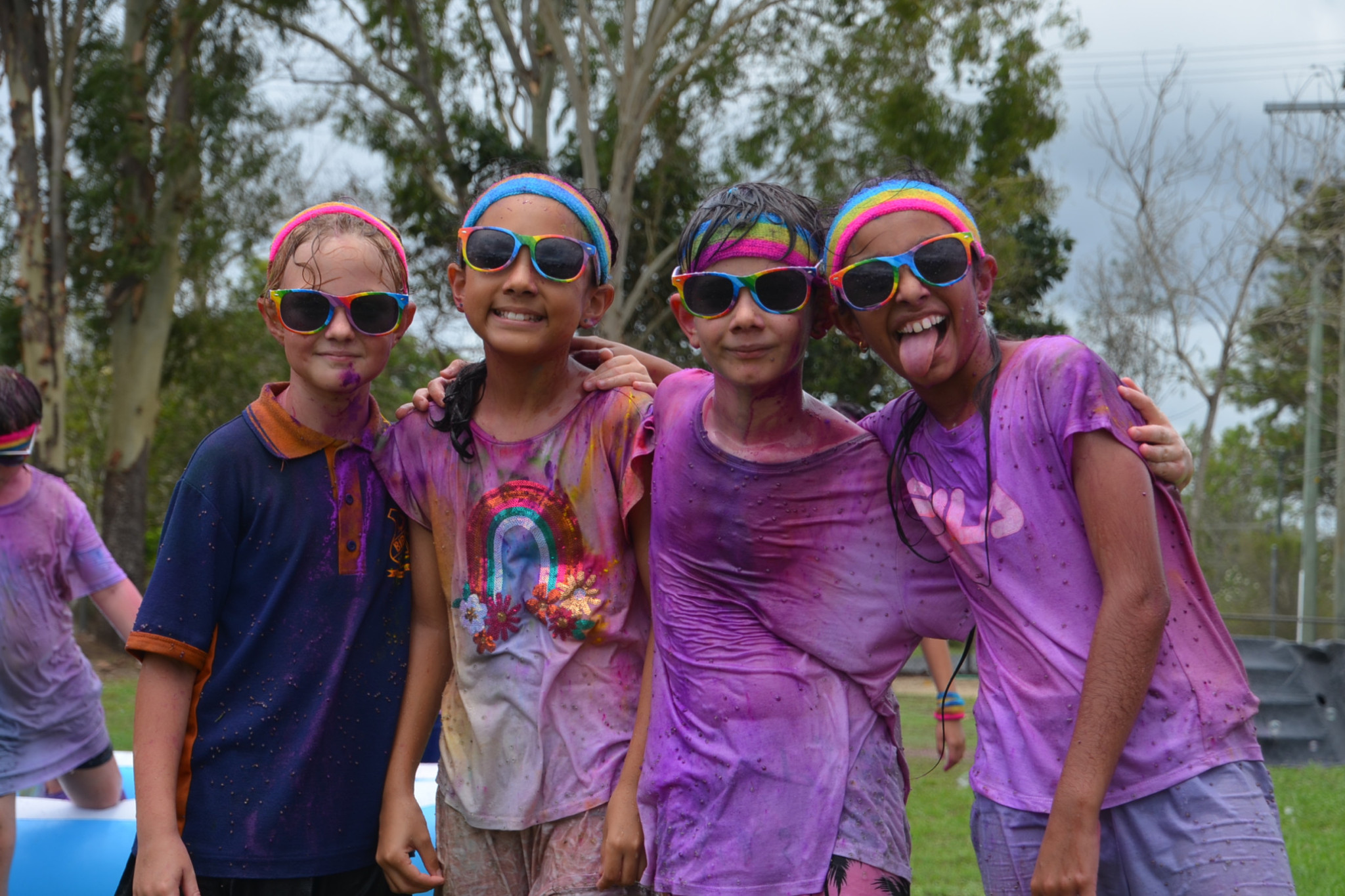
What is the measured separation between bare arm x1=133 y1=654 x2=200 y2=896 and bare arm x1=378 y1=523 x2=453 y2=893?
16.4 inches

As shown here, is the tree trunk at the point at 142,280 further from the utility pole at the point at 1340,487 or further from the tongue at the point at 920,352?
the utility pole at the point at 1340,487

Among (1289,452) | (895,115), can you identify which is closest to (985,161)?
(895,115)

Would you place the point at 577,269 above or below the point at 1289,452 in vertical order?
above

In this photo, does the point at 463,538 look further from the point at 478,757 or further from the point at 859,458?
the point at 859,458

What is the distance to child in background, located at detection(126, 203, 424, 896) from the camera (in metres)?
2.58

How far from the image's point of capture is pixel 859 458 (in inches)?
99.0

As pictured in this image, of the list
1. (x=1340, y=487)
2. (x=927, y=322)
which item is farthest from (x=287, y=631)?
(x=1340, y=487)

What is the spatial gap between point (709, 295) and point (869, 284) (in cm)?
33

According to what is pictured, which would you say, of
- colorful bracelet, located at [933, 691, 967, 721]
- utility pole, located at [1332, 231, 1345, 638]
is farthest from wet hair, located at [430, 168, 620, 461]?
utility pole, located at [1332, 231, 1345, 638]

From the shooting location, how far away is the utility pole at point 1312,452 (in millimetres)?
16266

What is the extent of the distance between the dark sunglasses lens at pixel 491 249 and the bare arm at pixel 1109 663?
1.28 metres

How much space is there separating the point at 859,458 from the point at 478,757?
1.03m

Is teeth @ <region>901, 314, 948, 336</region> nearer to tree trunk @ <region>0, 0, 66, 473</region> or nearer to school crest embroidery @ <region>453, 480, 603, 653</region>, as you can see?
school crest embroidery @ <region>453, 480, 603, 653</region>

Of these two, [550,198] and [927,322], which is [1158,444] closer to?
[927,322]
